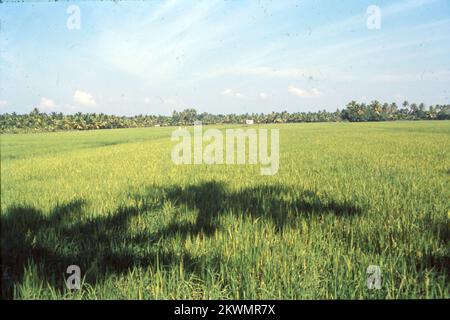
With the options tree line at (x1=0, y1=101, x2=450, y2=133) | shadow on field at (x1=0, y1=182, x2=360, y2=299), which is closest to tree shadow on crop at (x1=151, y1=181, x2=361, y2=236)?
shadow on field at (x1=0, y1=182, x2=360, y2=299)

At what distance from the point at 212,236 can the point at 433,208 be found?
2.79 meters

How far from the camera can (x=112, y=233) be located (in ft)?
8.42

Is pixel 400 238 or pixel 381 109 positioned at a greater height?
pixel 381 109

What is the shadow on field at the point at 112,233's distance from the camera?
1969 millimetres

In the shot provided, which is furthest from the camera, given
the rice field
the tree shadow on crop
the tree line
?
the tree line

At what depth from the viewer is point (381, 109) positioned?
104 meters

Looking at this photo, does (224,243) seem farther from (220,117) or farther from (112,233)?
(220,117)

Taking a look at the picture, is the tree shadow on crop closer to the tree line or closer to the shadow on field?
the shadow on field

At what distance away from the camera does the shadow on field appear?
1.97 metres

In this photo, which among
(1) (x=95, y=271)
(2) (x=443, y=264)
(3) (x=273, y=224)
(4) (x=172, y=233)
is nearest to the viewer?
(1) (x=95, y=271)

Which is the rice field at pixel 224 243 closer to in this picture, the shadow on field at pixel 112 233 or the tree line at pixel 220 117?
the shadow on field at pixel 112 233
